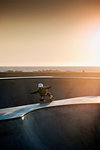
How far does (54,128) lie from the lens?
4934 millimetres

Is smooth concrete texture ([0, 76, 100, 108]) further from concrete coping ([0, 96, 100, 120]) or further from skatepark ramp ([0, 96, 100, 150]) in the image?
skatepark ramp ([0, 96, 100, 150])

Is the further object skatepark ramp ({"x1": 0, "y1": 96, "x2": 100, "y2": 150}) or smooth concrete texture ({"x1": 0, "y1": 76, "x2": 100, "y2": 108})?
smooth concrete texture ({"x1": 0, "y1": 76, "x2": 100, "y2": 108})

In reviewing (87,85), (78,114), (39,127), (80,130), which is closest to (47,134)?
(39,127)

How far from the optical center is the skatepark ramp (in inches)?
154

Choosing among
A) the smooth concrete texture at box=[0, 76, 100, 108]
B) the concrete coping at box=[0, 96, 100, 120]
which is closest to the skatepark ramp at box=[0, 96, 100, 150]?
the concrete coping at box=[0, 96, 100, 120]

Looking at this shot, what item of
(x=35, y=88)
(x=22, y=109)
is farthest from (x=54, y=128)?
(x=35, y=88)

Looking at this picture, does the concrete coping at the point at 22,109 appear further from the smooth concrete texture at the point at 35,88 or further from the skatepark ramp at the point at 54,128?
the smooth concrete texture at the point at 35,88

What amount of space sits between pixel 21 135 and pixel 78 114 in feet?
8.06

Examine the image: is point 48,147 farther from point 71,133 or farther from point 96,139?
point 96,139

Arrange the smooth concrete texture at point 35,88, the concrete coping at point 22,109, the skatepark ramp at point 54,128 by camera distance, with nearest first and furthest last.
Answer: the skatepark ramp at point 54,128
the concrete coping at point 22,109
the smooth concrete texture at point 35,88

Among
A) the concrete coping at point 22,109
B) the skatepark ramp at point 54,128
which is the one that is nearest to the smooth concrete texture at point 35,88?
the concrete coping at point 22,109

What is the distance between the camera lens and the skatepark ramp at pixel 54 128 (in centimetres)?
391

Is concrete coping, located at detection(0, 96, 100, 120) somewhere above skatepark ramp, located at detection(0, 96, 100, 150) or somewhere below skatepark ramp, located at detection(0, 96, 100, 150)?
above

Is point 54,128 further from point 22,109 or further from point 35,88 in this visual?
point 35,88
